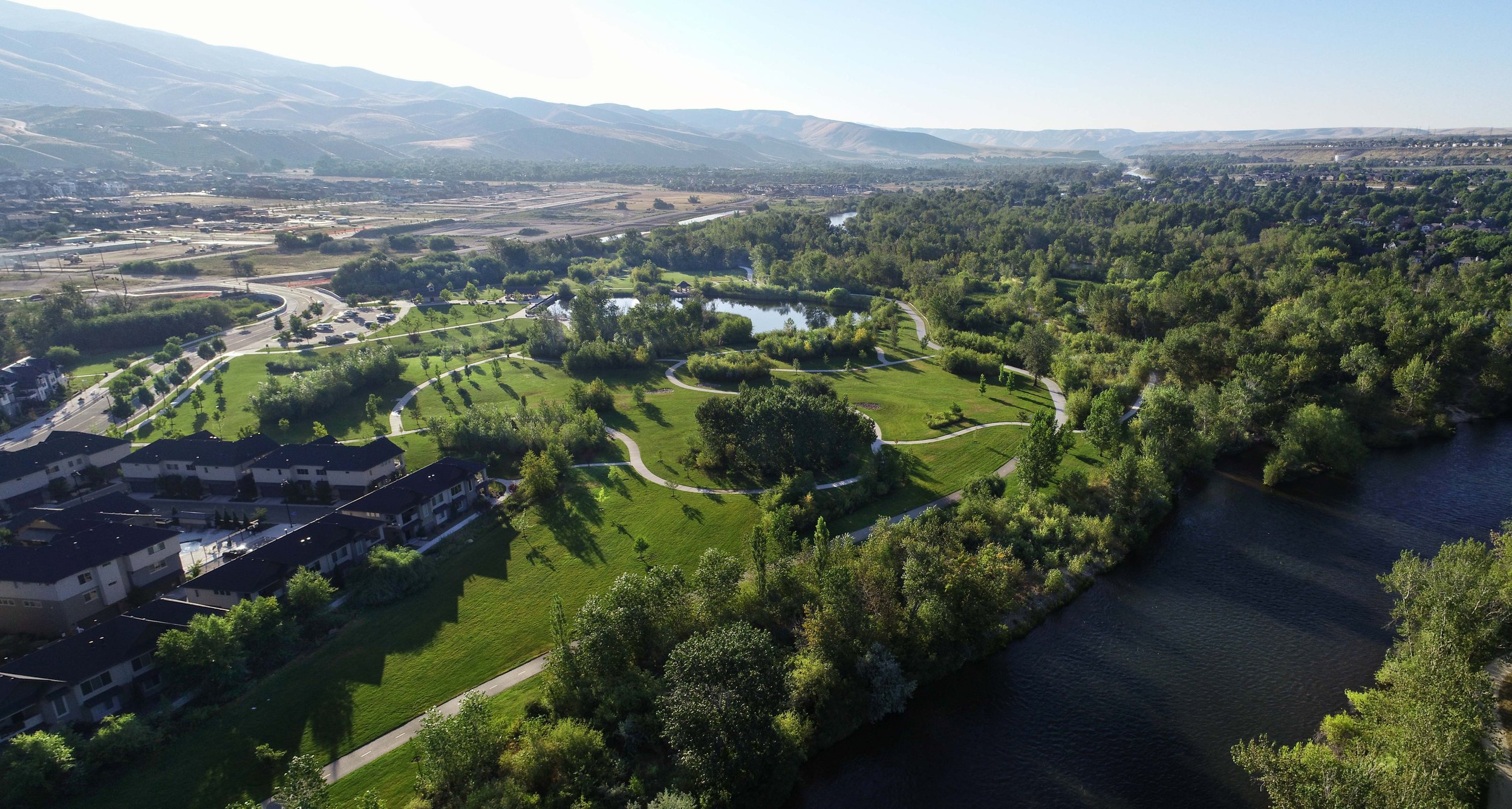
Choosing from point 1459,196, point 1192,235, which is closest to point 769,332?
point 1192,235

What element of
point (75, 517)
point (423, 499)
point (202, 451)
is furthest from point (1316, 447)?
point (75, 517)

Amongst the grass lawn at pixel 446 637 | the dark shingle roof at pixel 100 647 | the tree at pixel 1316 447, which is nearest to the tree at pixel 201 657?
the dark shingle roof at pixel 100 647

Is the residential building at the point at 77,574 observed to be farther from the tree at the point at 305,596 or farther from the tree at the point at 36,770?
the tree at the point at 36,770

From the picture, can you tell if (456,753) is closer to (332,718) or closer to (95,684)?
(332,718)

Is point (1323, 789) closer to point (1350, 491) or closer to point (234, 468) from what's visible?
point (1350, 491)

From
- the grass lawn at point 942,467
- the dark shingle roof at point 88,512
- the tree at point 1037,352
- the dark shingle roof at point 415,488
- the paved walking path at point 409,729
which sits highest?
the tree at point 1037,352

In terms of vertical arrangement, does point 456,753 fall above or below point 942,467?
above
